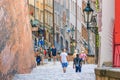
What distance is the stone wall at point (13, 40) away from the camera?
20859 mm

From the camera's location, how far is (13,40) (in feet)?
76.0

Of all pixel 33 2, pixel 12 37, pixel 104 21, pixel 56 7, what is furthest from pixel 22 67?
pixel 56 7

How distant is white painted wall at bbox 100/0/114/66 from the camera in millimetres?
7520

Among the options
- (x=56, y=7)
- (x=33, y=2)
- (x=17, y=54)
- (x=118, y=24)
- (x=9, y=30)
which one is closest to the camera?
(x=118, y=24)

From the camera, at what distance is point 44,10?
66.4m

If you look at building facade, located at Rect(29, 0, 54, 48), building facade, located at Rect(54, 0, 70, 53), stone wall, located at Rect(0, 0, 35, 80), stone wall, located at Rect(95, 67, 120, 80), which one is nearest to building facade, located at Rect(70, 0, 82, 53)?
building facade, located at Rect(54, 0, 70, 53)

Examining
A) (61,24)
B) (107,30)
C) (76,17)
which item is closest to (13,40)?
(107,30)

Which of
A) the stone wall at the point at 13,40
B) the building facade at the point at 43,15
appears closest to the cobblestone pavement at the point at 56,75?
the stone wall at the point at 13,40

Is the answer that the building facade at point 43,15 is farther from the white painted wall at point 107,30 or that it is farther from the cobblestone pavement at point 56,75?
the white painted wall at point 107,30

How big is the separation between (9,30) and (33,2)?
1696 inches

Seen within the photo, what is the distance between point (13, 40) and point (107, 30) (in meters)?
15.8

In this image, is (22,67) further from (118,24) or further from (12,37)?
(118,24)

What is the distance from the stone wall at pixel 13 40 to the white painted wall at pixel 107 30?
12578 millimetres

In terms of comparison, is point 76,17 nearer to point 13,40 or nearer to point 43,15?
point 43,15
